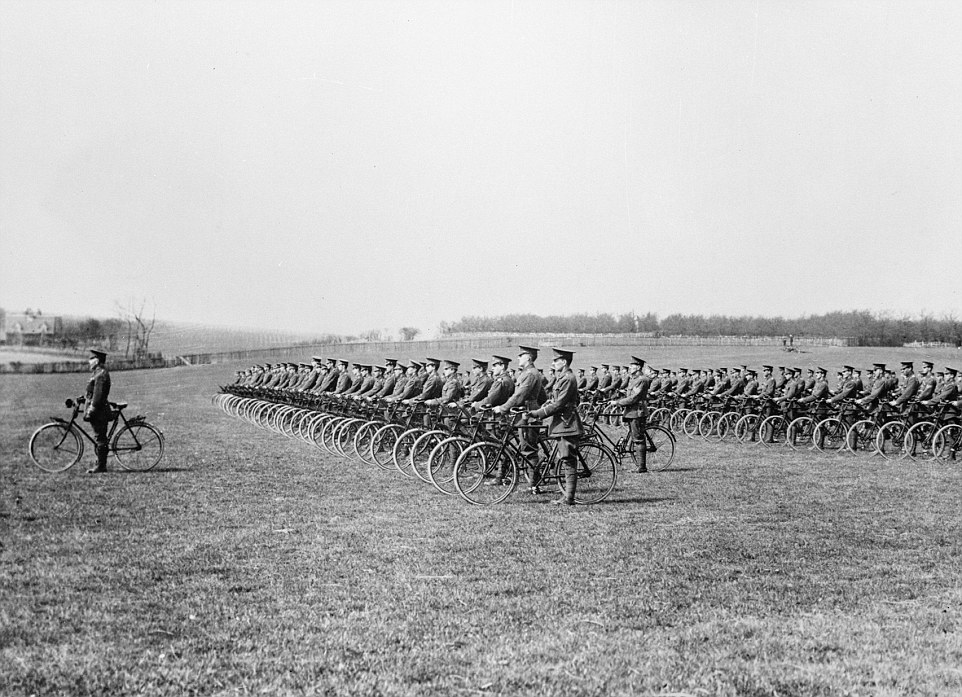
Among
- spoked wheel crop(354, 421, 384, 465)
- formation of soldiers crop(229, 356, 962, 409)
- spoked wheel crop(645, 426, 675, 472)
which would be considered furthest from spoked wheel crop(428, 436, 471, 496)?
spoked wheel crop(645, 426, 675, 472)

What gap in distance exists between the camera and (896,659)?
14.5 feet

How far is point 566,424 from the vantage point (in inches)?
354

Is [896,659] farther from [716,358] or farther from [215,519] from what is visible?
[716,358]

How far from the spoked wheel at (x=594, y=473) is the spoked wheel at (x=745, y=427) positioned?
24.9 feet

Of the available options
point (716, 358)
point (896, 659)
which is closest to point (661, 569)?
point (896, 659)

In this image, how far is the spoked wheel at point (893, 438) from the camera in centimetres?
1386

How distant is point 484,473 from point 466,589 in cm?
338

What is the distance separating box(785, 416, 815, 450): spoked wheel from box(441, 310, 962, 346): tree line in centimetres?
5505

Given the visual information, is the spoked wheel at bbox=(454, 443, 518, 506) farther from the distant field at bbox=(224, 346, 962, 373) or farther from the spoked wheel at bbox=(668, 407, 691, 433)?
the distant field at bbox=(224, 346, 962, 373)

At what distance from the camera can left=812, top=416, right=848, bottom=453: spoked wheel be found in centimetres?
1507

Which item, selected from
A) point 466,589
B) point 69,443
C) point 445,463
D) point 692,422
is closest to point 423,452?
point 445,463

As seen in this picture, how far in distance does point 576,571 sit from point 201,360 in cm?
5338

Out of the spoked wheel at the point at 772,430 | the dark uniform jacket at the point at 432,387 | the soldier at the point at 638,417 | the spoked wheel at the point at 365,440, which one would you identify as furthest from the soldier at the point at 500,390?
the spoked wheel at the point at 772,430

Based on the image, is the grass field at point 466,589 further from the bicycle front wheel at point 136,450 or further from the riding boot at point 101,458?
the bicycle front wheel at point 136,450
